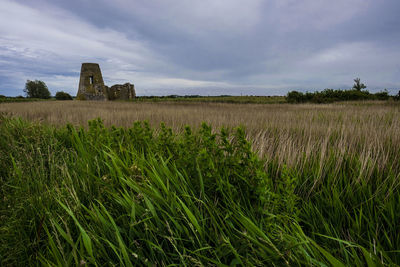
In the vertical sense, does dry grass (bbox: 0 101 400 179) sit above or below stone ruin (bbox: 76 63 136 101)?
below

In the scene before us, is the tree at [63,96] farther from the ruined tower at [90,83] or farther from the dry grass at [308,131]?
the dry grass at [308,131]

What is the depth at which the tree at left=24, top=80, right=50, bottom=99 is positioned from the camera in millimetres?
52469

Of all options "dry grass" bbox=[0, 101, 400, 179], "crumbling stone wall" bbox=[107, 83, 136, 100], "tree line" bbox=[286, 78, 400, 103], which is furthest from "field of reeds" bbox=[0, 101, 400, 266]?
"crumbling stone wall" bbox=[107, 83, 136, 100]

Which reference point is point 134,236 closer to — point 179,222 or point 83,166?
point 179,222

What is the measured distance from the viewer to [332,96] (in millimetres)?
17312

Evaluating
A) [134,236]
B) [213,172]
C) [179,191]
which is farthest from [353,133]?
[134,236]

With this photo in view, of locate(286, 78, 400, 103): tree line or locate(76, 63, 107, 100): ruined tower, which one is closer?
locate(286, 78, 400, 103): tree line

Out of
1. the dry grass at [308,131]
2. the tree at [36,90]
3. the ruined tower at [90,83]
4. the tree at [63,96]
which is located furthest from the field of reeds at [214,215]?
the tree at [36,90]

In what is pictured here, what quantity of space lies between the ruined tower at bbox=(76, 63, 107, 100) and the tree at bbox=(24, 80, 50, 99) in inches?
1467

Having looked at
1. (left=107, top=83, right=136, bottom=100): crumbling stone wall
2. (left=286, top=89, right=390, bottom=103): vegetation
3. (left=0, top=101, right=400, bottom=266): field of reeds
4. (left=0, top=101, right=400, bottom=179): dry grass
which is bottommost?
(left=0, top=101, right=400, bottom=266): field of reeds

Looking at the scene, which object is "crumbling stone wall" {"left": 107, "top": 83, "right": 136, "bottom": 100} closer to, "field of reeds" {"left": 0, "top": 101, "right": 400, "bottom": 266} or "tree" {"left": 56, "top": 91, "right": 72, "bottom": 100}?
"tree" {"left": 56, "top": 91, "right": 72, "bottom": 100}

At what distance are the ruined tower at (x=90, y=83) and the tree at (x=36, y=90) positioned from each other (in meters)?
37.3

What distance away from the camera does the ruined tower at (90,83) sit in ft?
82.2

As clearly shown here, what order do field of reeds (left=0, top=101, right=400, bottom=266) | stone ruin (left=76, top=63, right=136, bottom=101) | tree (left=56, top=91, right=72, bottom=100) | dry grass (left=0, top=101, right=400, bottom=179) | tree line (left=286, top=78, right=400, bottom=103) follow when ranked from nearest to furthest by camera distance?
field of reeds (left=0, top=101, right=400, bottom=266) < dry grass (left=0, top=101, right=400, bottom=179) < tree line (left=286, top=78, right=400, bottom=103) < stone ruin (left=76, top=63, right=136, bottom=101) < tree (left=56, top=91, right=72, bottom=100)
